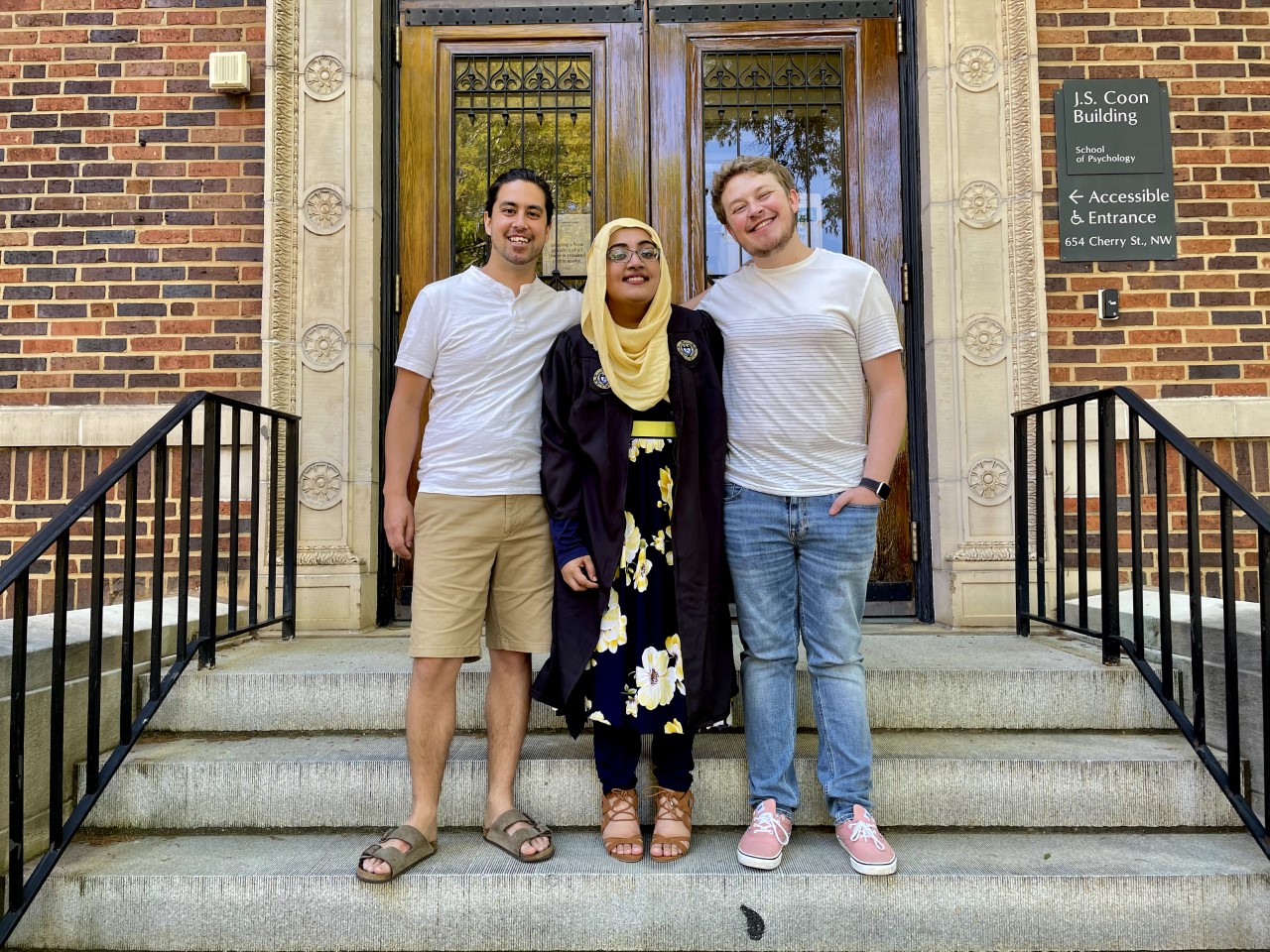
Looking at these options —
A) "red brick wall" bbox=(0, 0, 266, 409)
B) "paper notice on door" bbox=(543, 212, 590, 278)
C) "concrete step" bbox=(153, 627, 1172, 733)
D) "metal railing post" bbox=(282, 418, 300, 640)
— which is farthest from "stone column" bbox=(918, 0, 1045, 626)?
"red brick wall" bbox=(0, 0, 266, 409)

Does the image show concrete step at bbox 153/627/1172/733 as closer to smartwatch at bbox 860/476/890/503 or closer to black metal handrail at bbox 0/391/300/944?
black metal handrail at bbox 0/391/300/944

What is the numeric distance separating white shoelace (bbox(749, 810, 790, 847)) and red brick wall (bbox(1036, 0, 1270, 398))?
248cm

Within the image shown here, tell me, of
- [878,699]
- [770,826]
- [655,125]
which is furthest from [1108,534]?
[655,125]

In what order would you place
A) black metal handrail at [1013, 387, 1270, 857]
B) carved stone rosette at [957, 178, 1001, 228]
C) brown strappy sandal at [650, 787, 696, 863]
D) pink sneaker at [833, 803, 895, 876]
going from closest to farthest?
pink sneaker at [833, 803, 895, 876], brown strappy sandal at [650, 787, 696, 863], black metal handrail at [1013, 387, 1270, 857], carved stone rosette at [957, 178, 1001, 228]

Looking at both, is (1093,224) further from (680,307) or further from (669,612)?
(669,612)

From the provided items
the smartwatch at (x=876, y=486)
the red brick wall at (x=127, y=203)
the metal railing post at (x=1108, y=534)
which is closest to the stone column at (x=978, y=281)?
the metal railing post at (x=1108, y=534)

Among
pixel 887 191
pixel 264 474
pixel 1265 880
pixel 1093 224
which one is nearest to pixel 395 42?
pixel 264 474

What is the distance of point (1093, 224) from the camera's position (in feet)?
12.7

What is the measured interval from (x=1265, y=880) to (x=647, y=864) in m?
1.57

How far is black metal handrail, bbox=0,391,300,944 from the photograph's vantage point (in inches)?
84.6

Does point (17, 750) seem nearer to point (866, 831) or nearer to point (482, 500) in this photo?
point (482, 500)

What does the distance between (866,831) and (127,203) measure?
394 cm

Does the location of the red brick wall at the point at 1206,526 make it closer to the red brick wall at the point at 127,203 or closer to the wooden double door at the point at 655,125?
the wooden double door at the point at 655,125

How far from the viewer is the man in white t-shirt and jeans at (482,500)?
240 centimetres
